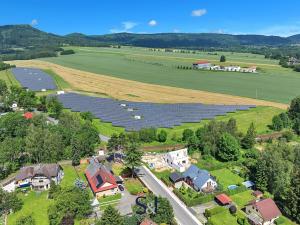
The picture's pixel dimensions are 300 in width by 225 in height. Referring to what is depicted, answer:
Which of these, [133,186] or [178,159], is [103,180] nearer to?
[133,186]

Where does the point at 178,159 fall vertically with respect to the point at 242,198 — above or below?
above

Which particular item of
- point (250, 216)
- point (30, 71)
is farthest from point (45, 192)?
point (30, 71)

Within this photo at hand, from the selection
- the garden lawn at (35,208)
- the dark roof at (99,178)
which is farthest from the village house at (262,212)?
the garden lawn at (35,208)

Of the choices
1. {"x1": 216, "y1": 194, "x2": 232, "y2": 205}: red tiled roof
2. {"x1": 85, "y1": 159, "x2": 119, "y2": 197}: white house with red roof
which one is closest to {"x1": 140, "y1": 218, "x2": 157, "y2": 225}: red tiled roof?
{"x1": 85, "y1": 159, "x2": 119, "y2": 197}: white house with red roof

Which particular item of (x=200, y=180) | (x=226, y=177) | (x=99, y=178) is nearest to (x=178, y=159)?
(x=200, y=180)

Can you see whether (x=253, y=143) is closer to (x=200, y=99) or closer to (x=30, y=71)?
(x=200, y=99)

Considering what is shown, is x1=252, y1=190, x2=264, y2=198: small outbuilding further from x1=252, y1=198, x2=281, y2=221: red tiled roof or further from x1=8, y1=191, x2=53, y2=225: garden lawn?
x1=8, y1=191, x2=53, y2=225: garden lawn

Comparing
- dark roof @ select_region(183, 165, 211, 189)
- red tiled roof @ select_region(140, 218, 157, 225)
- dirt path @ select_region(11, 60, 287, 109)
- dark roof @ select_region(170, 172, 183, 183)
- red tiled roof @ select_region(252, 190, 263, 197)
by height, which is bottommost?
red tiled roof @ select_region(252, 190, 263, 197)
